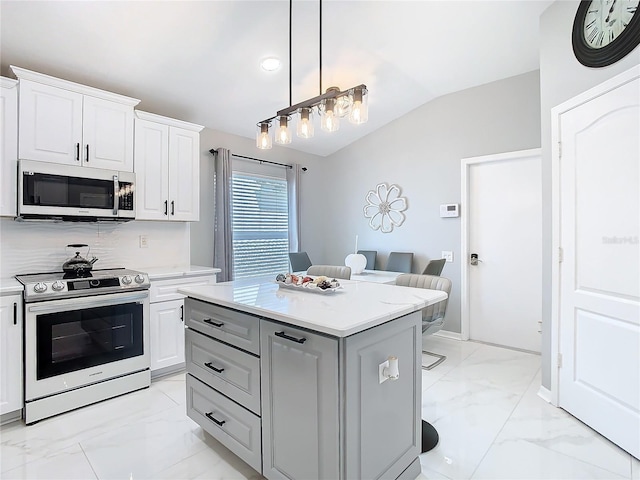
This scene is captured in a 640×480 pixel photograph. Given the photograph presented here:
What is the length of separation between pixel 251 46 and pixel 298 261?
261cm

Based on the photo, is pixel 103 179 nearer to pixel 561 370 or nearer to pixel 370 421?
pixel 370 421

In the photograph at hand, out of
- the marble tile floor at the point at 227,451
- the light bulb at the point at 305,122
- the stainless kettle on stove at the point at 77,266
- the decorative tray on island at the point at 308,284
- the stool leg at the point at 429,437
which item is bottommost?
the marble tile floor at the point at 227,451

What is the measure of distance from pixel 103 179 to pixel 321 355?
8.05 ft

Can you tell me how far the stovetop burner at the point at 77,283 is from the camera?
88.1 inches

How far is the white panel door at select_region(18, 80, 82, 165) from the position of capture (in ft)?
7.89

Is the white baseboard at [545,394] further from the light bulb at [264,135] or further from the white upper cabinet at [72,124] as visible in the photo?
the white upper cabinet at [72,124]

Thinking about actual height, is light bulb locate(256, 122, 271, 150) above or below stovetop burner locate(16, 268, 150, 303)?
above

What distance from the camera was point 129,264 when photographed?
3.21 metres

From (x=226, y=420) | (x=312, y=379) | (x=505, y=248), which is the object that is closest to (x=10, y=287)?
(x=226, y=420)

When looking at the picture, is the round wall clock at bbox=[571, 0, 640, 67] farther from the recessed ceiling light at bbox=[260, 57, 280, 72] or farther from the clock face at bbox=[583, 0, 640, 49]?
the recessed ceiling light at bbox=[260, 57, 280, 72]

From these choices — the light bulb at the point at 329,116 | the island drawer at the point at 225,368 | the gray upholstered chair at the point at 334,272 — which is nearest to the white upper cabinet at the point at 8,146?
the island drawer at the point at 225,368

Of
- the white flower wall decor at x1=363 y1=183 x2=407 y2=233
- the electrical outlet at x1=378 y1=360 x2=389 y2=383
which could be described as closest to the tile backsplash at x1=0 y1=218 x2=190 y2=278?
the white flower wall decor at x1=363 y1=183 x2=407 y2=233

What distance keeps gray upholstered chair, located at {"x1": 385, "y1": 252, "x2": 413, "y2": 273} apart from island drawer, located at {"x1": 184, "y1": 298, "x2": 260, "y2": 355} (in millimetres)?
2888

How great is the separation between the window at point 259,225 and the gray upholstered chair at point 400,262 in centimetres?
144
